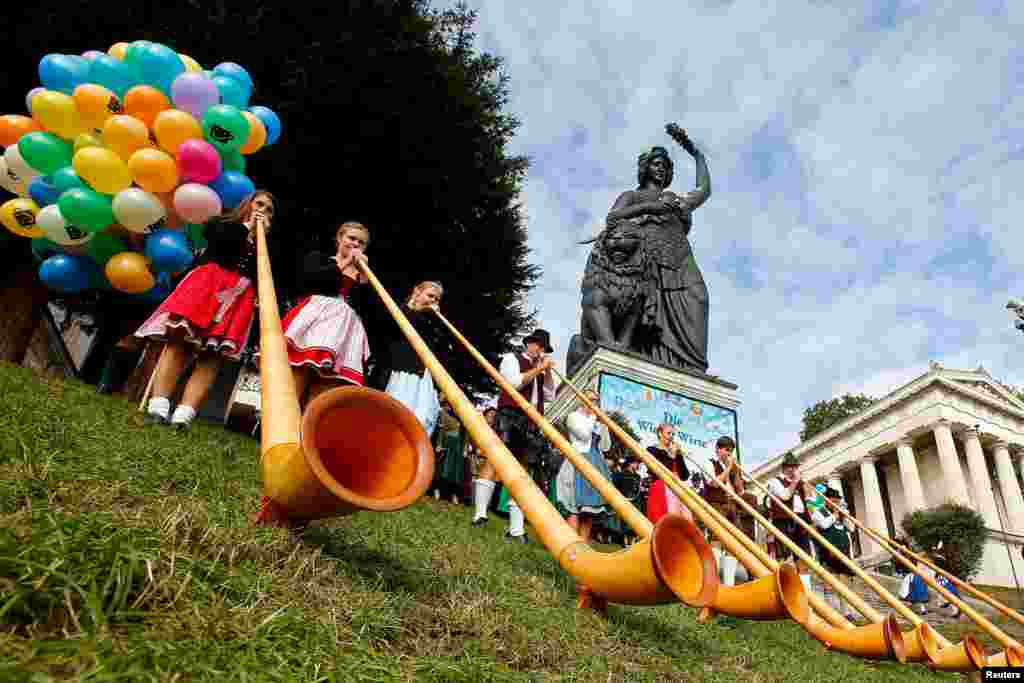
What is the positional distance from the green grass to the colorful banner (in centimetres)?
938

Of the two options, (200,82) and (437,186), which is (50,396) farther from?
(437,186)

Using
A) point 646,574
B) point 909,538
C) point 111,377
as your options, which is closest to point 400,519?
point 646,574

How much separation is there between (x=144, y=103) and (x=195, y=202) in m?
1.06

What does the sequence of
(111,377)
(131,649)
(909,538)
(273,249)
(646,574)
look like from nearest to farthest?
(131,649) → (646,574) → (111,377) → (273,249) → (909,538)

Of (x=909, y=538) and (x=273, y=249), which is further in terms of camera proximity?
(x=909, y=538)

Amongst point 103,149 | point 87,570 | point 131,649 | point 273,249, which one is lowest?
point 131,649

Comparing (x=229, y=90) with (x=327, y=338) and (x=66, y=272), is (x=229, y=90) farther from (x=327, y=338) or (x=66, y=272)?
(x=327, y=338)

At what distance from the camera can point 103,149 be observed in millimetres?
5492

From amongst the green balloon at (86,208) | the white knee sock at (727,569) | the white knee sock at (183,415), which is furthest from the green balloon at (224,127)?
the white knee sock at (727,569)

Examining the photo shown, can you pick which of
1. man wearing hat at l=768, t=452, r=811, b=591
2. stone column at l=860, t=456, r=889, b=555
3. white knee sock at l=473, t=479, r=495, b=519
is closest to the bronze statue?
man wearing hat at l=768, t=452, r=811, b=591

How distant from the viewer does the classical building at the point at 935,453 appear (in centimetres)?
3709

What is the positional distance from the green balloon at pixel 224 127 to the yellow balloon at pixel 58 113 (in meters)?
1.17

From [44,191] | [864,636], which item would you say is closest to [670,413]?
[864,636]

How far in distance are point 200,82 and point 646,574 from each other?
18.9 ft
